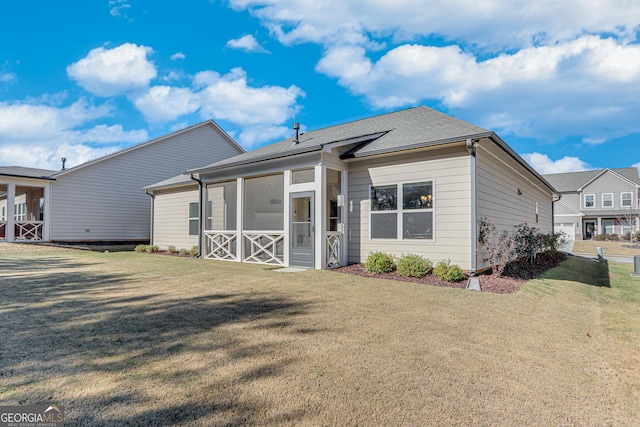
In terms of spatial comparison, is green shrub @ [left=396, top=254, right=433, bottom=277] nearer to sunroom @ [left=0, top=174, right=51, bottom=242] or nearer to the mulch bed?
the mulch bed

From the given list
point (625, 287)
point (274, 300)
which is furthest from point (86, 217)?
point (625, 287)

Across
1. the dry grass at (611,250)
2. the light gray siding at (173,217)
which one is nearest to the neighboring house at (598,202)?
the dry grass at (611,250)

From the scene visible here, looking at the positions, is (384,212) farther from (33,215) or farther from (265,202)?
(33,215)

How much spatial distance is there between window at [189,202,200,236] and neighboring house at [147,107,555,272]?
188 cm

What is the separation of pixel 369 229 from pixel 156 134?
15.5 meters

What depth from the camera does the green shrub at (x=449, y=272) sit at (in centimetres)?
693

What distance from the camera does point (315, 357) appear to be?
120 inches

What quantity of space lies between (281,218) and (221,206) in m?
2.38

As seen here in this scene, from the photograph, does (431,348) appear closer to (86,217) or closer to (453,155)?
(453,155)

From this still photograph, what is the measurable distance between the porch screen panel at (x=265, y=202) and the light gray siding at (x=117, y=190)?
28.3ft

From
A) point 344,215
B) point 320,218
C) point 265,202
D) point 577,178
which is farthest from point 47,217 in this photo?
point 577,178

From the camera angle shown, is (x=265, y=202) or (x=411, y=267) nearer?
(x=411, y=267)

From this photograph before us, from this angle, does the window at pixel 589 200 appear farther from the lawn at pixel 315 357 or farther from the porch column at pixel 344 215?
the porch column at pixel 344 215

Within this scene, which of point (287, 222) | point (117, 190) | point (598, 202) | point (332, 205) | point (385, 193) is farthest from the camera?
point (598, 202)
